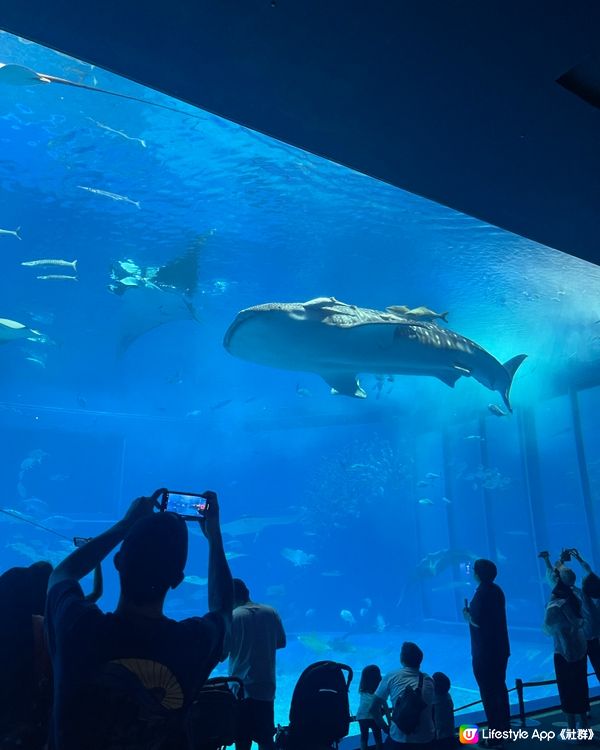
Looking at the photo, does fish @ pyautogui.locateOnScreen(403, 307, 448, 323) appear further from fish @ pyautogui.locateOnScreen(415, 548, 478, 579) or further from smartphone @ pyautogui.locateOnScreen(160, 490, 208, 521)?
fish @ pyautogui.locateOnScreen(415, 548, 478, 579)

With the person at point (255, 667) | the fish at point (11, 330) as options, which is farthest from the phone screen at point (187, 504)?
the fish at point (11, 330)

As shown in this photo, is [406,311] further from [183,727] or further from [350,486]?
[350,486]

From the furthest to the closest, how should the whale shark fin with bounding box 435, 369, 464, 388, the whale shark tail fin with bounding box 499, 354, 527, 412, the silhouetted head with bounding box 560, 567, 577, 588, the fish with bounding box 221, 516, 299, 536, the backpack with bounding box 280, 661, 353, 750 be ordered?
1. the fish with bounding box 221, 516, 299, 536
2. the whale shark tail fin with bounding box 499, 354, 527, 412
3. the whale shark fin with bounding box 435, 369, 464, 388
4. the silhouetted head with bounding box 560, 567, 577, 588
5. the backpack with bounding box 280, 661, 353, 750

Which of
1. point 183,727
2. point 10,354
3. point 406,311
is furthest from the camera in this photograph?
point 10,354

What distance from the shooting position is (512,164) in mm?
3475

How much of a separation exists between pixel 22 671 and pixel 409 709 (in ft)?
8.94

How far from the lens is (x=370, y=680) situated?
4020 mm

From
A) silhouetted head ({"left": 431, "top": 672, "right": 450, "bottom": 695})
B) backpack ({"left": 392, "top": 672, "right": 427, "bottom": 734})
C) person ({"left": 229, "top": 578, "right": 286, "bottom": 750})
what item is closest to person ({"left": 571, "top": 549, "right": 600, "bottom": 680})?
silhouetted head ({"left": 431, "top": 672, "right": 450, "bottom": 695})

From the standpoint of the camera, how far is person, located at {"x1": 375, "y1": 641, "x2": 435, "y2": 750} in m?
3.72

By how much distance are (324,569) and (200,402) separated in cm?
1653

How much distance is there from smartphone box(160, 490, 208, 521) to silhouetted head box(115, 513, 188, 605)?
1.58 ft

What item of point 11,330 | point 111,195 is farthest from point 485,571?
point 11,330

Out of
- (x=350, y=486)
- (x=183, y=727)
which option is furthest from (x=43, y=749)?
(x=350, y=486)

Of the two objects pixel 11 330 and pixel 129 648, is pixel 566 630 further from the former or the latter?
pixel 11 330
